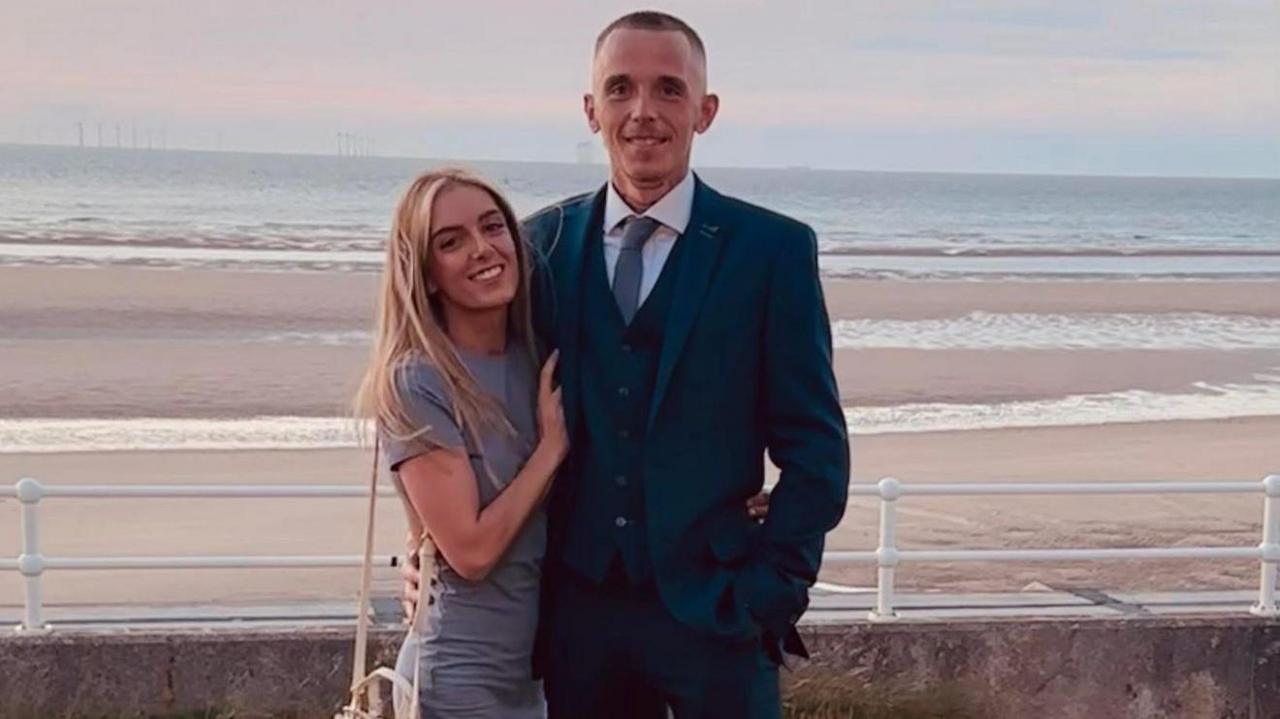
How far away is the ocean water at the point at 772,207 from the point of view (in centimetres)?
3772

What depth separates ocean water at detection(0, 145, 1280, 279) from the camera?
37719 mm

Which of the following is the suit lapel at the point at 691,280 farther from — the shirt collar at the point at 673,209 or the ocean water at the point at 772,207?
the ocean water at the point at 772,207

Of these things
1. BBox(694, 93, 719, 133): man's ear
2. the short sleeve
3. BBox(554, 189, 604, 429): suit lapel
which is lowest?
the short sleeve

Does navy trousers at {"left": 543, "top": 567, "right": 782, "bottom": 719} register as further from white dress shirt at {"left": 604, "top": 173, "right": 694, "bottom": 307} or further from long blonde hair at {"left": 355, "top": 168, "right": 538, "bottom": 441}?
white dress shirt at {"left": 604, "top": 173, "right": 694, "bottom": 307}

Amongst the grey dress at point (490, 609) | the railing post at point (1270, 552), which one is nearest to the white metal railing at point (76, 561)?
the grey dress at point (490, 609)

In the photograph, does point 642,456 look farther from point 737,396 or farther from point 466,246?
point 466,246

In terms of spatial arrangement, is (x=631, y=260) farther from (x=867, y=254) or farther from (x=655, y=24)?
(x=867, y=254)

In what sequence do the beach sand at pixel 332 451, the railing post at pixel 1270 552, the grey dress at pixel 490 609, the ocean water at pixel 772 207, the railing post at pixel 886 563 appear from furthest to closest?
1. the ocean water at pixel 772 207
2. the beach sand at pixel 332 451
3. the railing post at pixel 1270 552
4. the railing post at pixel 886 563
5. the grey dress at pixel 490 609

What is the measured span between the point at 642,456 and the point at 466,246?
1.78 ft

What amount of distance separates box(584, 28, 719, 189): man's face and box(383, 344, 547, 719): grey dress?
48 centimetres

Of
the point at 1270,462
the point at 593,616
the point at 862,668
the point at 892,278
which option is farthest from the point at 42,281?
the point at 593,616

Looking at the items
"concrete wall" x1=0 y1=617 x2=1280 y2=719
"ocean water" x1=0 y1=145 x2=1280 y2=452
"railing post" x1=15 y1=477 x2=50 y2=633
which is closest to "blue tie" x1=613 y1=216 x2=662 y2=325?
"ocean water" x1=0 y1=145 x2=1280 y2=452

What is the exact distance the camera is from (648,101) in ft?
9.61

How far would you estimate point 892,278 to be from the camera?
3431 cm
